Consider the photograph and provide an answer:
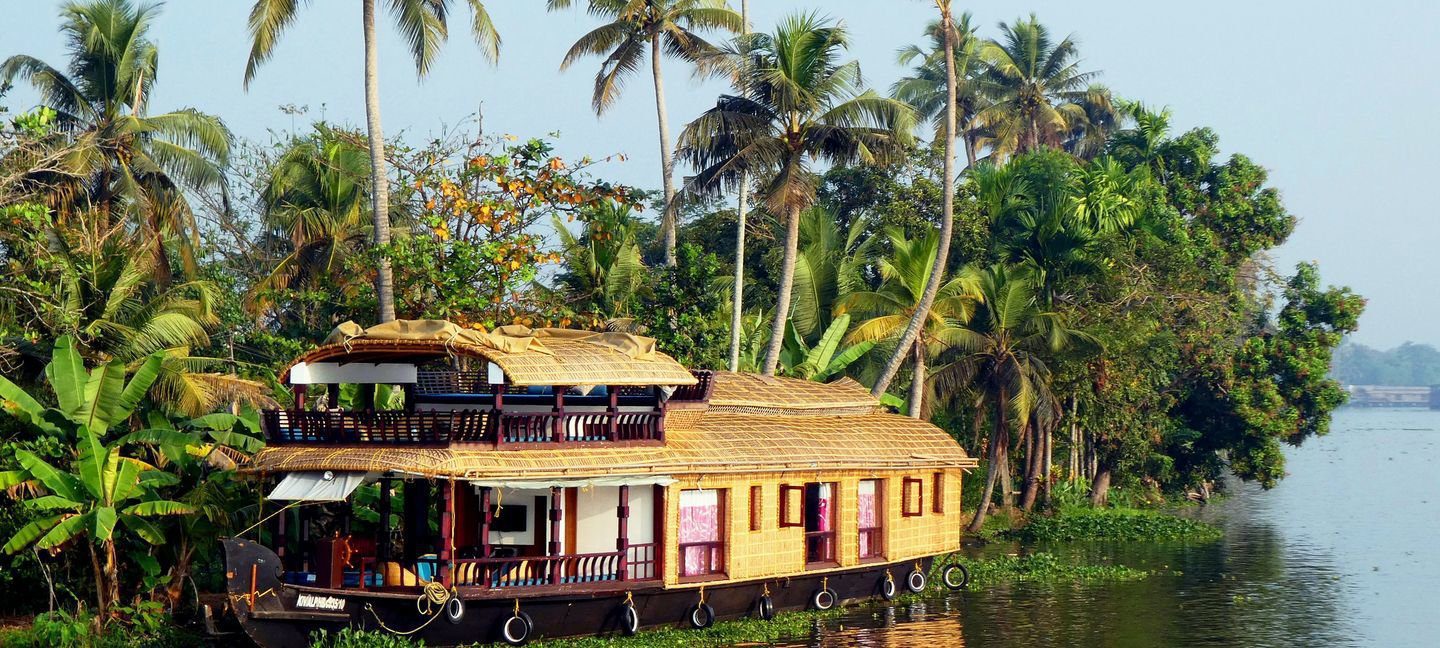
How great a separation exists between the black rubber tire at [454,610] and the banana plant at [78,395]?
470 centimetres

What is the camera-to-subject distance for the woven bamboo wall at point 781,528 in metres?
18.5

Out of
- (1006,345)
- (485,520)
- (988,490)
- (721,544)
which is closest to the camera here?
(485,520)

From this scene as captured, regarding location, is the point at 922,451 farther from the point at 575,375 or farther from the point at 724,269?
the point at 724,269

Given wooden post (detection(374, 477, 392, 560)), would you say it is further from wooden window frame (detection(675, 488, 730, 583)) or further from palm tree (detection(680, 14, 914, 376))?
palm tree (detection(680, 14, 914, 376))

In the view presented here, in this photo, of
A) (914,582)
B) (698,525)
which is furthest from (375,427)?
(914,582)

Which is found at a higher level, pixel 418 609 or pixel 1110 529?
pixel 418 609

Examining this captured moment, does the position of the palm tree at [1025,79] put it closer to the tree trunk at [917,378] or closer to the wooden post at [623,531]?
the tree trunk at [917,378]

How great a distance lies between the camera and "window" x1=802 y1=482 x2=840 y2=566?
20953mm

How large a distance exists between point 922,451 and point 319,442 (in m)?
9.02

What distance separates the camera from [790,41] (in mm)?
25188

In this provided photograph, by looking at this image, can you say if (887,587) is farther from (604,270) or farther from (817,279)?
(817,279)

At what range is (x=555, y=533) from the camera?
→ 17359 millimetres

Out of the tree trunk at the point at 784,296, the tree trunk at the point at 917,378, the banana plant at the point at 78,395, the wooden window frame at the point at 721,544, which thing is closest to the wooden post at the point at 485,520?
the wooden window frame at the point at 721,544

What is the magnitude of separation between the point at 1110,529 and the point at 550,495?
58.3 ft
